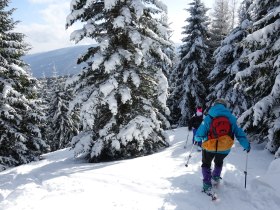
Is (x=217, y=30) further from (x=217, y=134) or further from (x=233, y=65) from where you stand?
(x=217, y=134)

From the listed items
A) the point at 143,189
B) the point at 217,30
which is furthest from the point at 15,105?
the point at 217,30

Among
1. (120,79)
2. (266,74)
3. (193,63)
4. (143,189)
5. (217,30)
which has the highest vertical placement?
(217,30)

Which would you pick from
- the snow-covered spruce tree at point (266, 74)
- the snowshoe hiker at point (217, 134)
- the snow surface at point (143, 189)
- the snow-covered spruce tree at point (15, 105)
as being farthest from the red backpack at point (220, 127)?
the snow-covered spruce tree at point (15, 105)

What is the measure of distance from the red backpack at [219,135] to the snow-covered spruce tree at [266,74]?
3174 millimetres

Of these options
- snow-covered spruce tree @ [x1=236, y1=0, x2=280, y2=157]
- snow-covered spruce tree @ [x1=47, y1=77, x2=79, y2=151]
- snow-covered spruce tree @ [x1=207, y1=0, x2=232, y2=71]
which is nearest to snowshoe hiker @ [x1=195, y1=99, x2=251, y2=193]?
snow-covered spruce tree @ [x1=236, y1=0, x2=280, y2=157]

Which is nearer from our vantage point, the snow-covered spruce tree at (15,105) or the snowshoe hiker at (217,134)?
the snowshoe hiker at (217,134)

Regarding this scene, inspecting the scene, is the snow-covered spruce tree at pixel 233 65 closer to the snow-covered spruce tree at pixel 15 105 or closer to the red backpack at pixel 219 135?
the snow-covered spruce tree at pixel 15 105

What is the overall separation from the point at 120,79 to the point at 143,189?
6.43 meters

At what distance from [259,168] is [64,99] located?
98.5ft

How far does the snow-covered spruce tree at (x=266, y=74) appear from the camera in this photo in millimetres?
9797

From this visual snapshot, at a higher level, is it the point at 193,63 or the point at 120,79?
the point at 193,63

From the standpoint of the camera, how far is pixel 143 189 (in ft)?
24.6

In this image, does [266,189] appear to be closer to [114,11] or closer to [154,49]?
[154,49]

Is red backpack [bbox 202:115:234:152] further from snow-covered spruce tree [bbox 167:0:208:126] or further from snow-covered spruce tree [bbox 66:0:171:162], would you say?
snow-covered spruce tree [bbox 167:0:208:126]
